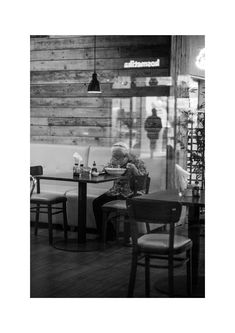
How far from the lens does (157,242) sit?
6.11 metres

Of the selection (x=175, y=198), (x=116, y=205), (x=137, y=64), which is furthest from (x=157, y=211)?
(x=137, y=64)

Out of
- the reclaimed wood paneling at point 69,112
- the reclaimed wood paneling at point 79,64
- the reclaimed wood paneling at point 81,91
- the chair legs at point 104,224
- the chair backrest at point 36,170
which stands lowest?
the chair legs at point 104,224

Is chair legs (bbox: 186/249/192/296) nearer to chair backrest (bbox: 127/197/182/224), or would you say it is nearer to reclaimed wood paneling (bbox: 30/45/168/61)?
chair backrest (bbox: 127/197/182/224)

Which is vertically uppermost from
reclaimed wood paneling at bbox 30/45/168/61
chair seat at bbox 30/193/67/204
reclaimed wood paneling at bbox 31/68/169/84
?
reclaimed wood paneling at bbox 30/45/168/61

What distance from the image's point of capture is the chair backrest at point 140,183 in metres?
6.11

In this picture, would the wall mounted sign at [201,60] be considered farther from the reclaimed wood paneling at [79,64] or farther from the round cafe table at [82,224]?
the round cafe table at [82,224]

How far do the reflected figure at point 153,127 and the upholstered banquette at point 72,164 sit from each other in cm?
11

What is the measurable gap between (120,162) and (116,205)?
1.00 ft

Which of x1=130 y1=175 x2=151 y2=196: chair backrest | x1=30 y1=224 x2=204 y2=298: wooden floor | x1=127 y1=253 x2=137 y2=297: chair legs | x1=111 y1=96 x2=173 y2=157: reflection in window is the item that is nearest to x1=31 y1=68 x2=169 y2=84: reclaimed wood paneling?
x1=111 y1=96 x2=173 y2=157: reflection in window

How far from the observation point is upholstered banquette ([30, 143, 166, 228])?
240 inches

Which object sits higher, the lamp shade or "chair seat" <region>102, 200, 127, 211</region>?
the lamp shade

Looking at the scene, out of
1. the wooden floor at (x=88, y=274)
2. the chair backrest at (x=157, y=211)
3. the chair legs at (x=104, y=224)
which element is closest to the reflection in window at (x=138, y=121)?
the chair backrest at (x=157, y=211)
